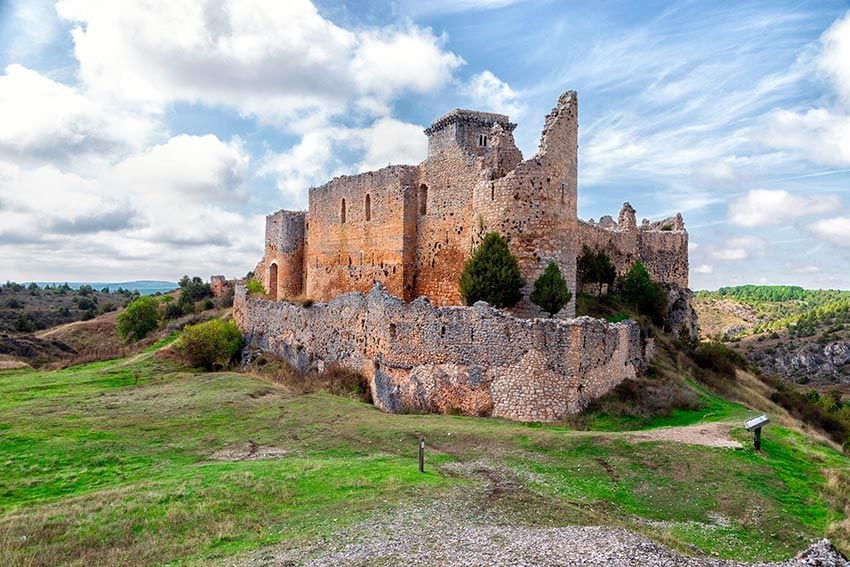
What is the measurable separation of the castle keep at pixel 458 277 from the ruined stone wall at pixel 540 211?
0.14 feet

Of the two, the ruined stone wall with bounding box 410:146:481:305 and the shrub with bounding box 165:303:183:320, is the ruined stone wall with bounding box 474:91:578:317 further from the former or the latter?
the shrub with bounding box 165:303:183:320

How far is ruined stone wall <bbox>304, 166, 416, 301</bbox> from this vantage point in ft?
102

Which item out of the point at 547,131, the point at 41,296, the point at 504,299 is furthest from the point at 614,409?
→ the point at 41,296

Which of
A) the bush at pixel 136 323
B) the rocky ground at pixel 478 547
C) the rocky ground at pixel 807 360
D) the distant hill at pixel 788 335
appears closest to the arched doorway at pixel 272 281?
the bush at pixel 136 323

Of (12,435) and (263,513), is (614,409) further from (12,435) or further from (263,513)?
(12,435)

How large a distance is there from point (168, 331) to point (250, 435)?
31758 millimetres

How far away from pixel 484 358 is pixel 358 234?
1659cm

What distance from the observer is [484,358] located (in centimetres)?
1959

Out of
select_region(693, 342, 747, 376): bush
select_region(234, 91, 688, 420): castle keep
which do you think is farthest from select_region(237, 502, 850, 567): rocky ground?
select_region(693, 342, 747, 376): bush

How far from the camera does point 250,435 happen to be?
58.9 ft

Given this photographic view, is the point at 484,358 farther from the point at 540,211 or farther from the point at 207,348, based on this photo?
the point at 207,348

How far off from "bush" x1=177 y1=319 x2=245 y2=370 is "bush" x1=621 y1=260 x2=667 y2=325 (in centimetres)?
2186

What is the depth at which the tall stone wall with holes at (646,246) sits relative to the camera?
1415 inches

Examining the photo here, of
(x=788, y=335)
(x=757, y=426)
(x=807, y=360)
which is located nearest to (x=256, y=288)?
(x=757, y=426)
